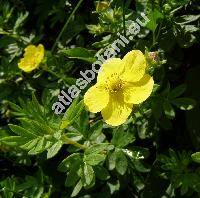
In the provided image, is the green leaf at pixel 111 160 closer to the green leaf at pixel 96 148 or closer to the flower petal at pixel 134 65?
the green leaf at pixel 96 148

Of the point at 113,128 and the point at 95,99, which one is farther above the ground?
the point at 95,99

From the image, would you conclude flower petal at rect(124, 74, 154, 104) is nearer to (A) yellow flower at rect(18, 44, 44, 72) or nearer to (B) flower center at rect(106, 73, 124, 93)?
(B) flower center at rect(106, 73, 124, 93)

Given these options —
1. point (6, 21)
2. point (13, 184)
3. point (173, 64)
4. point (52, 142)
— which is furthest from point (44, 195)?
point (6, 21)

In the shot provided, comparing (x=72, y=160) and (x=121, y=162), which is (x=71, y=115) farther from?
(x=121, y=162)

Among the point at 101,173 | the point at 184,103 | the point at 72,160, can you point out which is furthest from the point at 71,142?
the point at 184,103

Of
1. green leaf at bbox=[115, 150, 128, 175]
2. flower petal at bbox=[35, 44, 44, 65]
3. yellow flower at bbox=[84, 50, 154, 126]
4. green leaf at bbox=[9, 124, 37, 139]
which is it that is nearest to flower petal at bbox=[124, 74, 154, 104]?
→ yellow flower at bbox=[84, 50, 154, 126]

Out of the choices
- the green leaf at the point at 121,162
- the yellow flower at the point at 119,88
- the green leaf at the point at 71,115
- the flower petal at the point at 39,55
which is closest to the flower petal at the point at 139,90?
the yellow flower at the point at 119,88

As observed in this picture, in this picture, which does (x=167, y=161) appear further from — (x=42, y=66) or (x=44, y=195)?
(x=42, y=66)
